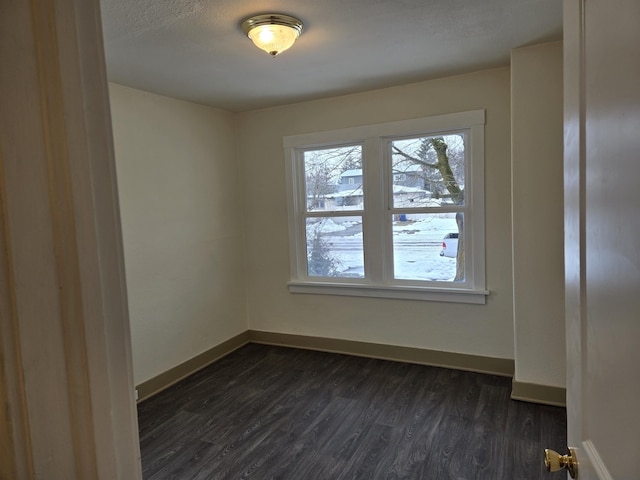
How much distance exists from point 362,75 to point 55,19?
2.85m

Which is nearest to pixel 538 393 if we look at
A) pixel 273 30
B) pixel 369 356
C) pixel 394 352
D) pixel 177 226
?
pixel 394 352

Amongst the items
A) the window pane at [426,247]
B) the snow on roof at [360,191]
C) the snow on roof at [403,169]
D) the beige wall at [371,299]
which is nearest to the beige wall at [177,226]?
the beige wall at [371,299]

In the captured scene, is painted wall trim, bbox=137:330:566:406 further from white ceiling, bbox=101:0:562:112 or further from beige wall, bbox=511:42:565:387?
white ceiling, bbox=101:0:562:112

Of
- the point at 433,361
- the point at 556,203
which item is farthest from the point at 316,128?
the point at 433,361

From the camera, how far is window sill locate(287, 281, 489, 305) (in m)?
3.42

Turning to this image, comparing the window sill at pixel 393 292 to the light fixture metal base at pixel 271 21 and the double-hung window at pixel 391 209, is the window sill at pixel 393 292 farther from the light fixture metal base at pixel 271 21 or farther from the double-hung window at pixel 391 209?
the light fixture metal base at pixel 271 21

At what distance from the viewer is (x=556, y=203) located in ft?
8.74

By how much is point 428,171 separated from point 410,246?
68 cm

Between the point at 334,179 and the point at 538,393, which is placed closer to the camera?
the point at 538,393

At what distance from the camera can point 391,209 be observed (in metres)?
3.67

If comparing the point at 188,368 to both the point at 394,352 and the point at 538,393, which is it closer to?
the point at 394,352

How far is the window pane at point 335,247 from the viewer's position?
3.90 m

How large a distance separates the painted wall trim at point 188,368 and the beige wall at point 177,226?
1.9 inches

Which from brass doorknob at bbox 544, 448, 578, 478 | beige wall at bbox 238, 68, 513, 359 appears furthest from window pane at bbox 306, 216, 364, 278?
brass doorknob at bbox 544, 448, 578, 478
